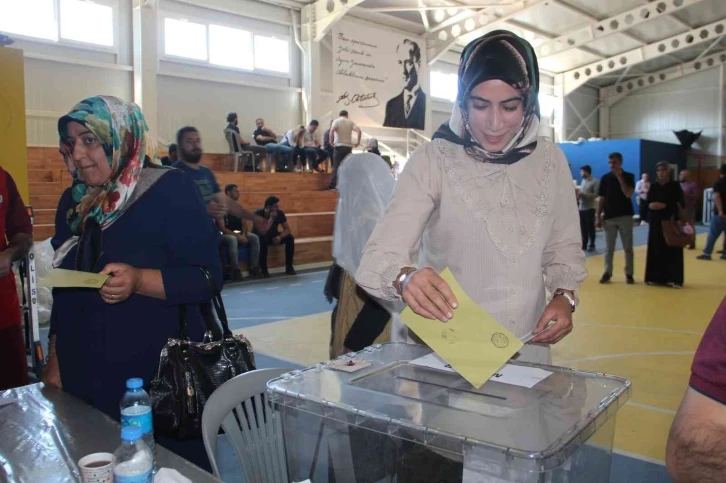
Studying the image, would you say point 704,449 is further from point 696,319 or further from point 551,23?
point 551,23

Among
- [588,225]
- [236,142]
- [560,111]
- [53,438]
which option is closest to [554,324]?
[53,438]

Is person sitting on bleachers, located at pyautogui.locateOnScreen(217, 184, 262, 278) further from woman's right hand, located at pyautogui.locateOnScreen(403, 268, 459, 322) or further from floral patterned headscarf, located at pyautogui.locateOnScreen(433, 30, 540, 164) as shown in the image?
woman's right hand, located at pyautogui.locateOnScreen(403, 268, 459, 322)

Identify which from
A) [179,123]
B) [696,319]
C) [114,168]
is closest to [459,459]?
[114,168]

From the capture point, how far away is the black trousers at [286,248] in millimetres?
8508

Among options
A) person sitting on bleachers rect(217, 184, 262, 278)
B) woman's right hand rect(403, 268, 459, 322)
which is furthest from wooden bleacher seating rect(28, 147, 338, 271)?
woman's right hand rect(403, 268, 459, 322)

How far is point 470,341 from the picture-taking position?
108 cm

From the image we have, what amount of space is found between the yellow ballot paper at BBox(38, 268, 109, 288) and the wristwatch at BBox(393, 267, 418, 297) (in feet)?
2.26

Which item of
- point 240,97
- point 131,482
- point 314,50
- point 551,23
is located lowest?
point 131,482

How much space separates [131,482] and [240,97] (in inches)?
511

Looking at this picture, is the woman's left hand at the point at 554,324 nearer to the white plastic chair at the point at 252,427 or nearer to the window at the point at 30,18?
the white plastic chair at the point at 252,427

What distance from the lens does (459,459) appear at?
0.94m

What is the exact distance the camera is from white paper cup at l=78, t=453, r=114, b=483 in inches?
41.6

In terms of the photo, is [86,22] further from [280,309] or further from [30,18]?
[280,309]
